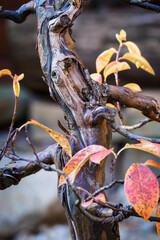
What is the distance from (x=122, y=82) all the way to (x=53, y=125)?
529mm

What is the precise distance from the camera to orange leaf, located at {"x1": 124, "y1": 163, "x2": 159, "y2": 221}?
0.29 m

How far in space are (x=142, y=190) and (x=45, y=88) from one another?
5.66ft

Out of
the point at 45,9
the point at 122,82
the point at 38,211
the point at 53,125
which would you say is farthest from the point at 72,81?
the point at 53,125

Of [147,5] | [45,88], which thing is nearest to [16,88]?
[147,5]

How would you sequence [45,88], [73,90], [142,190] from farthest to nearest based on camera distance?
[45,88] → [73,90] → [142,190]

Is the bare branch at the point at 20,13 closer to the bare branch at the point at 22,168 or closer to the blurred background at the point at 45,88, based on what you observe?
the bare branch at the point at 22,168

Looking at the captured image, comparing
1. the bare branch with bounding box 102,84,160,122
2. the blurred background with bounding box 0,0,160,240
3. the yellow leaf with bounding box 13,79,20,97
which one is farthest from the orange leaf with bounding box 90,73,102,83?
the blurred background with bounding box 0,0,160,240

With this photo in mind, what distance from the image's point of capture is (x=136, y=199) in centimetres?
29

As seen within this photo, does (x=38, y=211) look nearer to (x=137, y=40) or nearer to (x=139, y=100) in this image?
(x=137, y=40)

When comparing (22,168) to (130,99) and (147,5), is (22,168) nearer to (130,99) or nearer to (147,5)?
A: (130,99)

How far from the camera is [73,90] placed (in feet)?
1.39

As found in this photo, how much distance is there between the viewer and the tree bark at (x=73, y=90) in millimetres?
417

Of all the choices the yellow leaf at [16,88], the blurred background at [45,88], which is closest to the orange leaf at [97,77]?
the yellow leaf at [16,88]

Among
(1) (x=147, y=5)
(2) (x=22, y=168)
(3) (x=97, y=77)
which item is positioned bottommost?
(2) (x=22, y=168)
